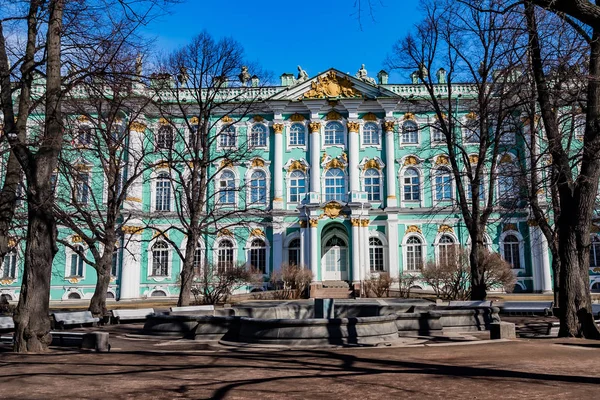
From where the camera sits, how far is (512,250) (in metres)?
34.1

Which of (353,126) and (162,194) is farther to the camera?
(162,194)

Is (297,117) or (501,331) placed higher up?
(297,117)

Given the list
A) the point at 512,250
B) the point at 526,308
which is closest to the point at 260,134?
the point at 512,250

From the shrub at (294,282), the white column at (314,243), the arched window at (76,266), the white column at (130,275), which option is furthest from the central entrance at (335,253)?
the arched window at (76,266)

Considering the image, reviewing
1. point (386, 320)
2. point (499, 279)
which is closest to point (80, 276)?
point (499, 279)

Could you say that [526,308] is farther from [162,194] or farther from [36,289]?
[162,194]

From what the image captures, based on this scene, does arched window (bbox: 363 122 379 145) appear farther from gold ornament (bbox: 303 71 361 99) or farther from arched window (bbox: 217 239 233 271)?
arched window (bbox: 217 239 233 271)

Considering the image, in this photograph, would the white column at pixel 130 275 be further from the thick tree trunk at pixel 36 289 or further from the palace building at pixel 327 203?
the thick tree trunk at pixel 36 289

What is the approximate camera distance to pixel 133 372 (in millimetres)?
8164

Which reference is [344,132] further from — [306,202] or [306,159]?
[306,202]

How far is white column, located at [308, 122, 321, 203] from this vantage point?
116ft

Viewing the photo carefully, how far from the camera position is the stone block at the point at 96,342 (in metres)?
11.6

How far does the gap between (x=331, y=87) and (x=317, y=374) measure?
29.8 m

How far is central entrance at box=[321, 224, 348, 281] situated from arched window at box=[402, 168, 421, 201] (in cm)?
473
